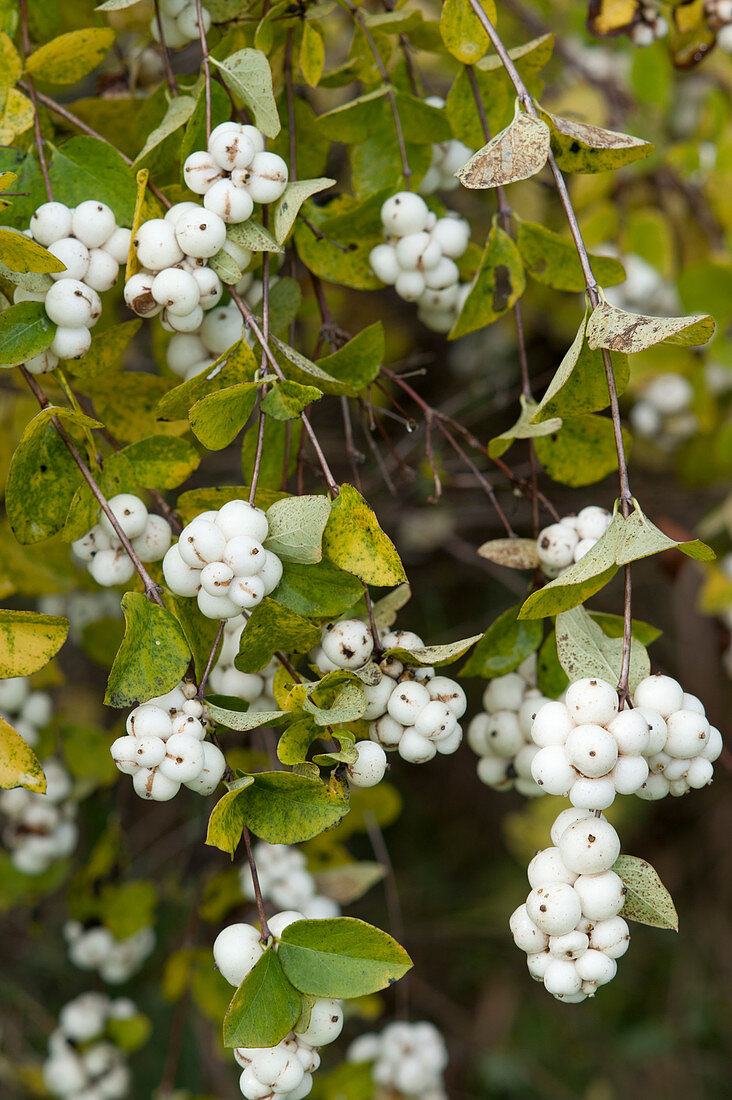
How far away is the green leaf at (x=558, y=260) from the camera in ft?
2.58

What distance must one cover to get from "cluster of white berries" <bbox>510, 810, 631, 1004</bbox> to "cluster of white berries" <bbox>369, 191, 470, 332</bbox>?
1.50 ft

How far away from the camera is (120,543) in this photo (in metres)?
0.68

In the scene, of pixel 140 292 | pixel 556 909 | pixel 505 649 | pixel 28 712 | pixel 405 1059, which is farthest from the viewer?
pixel 405 1059

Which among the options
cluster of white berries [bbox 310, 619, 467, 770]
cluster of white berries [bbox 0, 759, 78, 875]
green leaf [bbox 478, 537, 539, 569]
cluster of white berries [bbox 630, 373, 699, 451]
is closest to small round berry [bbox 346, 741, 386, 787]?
cluster of white berries [bbox 310, 619, 467, 770]

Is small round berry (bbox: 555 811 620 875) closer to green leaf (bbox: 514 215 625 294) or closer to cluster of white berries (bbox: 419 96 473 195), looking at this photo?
green leaf (bbox: 514 215 625 294)

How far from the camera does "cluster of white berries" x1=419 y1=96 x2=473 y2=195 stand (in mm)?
881

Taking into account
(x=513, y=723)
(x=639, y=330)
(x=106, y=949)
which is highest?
(x=639, y=330)

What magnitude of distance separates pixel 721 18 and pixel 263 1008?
3.36 ft

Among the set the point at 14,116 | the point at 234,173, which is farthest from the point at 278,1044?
the point at 14,116

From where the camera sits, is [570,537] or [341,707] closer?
[341,707]

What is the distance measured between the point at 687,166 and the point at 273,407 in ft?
3.21

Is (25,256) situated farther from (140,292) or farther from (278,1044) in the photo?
(278,1044)

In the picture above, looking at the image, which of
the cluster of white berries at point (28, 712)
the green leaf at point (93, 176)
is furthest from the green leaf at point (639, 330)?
the cluster of white berries at point (28, 712)

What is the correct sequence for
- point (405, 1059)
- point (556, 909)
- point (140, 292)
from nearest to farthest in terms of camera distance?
point (556, 909) → point (140, 292) → point (405, 1059)
